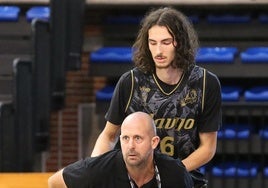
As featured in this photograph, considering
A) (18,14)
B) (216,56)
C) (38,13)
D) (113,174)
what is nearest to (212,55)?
(216,56)

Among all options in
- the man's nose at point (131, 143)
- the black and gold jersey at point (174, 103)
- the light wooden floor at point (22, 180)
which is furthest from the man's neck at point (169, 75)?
the light wooden floor at point (22, 180)

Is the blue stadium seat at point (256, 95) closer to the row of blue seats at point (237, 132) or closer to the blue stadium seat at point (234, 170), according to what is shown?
the row of blue seats at point (237, 132)

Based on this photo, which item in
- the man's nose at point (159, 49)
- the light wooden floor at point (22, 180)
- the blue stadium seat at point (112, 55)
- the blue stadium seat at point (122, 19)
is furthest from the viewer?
the blue stadium seat at point (122, 19)

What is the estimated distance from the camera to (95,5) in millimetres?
6645

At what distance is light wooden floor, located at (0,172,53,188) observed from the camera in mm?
4758

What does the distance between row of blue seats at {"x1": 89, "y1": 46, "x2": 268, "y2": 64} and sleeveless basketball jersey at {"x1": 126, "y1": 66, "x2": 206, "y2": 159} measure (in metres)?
2.88

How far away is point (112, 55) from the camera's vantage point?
20.7 ft

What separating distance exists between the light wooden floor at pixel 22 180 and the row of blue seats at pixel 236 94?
1264 mm

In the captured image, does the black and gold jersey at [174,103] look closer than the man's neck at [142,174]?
No

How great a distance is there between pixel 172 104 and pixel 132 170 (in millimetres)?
412

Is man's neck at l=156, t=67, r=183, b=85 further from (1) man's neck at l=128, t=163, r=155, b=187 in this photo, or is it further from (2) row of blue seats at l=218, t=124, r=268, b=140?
(2) row of blue seats at l=218, t=124, r=268, b=140

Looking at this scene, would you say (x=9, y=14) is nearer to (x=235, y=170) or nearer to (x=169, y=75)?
(x=235, y=170)

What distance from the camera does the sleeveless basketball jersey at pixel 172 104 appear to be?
320 cm

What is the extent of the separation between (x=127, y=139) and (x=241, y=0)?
153 inches
